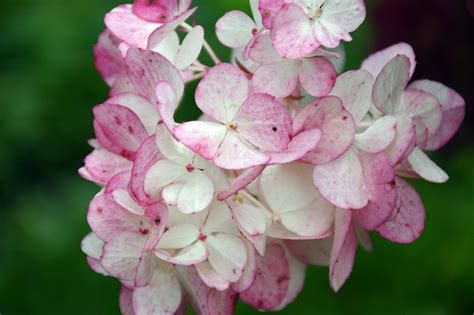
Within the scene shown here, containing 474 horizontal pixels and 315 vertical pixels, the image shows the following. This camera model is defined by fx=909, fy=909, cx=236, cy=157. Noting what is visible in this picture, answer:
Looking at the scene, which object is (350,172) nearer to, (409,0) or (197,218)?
(197,218)

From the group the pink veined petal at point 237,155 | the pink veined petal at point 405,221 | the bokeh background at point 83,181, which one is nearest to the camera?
the pink veined petal at point 237,155

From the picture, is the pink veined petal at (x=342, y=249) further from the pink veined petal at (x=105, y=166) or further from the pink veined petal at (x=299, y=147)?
the pink veined petal at (x=105, y=166)

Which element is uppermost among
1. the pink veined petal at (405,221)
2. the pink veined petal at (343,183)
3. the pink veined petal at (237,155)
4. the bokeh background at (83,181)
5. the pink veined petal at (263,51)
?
the pink veined petal at (263,51)

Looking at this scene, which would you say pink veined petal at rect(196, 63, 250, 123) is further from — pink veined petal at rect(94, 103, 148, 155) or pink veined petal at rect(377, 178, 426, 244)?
pink veined petal at rect(377, 178, 426, 244)

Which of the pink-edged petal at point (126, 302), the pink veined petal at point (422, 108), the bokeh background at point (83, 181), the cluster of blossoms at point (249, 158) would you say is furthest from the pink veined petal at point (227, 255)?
the bokeh background at point (83, 181)

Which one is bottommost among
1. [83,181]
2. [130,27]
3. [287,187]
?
[83,181]

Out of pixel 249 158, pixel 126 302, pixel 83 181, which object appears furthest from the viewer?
pixel 83 181

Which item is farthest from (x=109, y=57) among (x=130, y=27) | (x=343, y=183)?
(x=343, y=183)

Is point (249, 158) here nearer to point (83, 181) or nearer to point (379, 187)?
point (379, 187)
